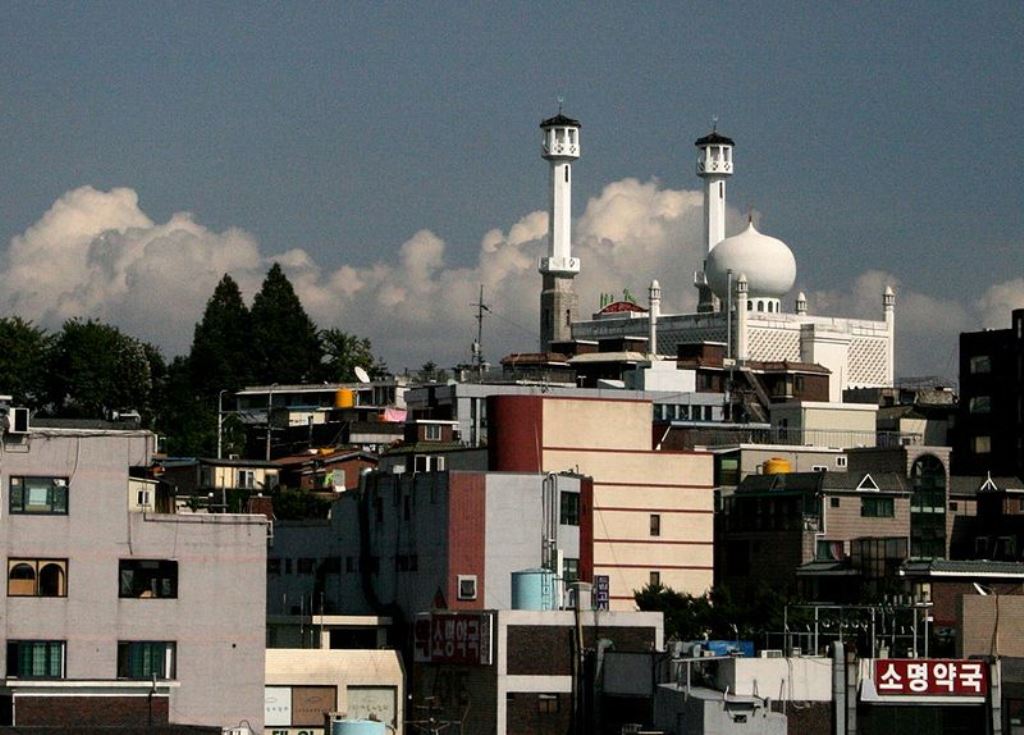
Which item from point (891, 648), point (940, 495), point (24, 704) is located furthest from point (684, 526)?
point (24, 704)

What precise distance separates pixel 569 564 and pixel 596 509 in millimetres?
14872

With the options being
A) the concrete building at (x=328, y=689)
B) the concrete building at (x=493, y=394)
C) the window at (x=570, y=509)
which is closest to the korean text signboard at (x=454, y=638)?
the concrete building at (x=328, y=689)

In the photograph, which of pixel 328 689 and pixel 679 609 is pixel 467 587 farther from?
pixel 679 609

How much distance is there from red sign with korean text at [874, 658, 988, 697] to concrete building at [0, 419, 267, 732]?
13230mm

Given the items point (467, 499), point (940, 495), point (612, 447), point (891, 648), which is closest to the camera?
point (891, 648)

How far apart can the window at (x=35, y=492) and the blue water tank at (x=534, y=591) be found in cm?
1168

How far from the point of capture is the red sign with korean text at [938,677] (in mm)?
52781

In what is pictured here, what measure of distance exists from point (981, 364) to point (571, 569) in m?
51.2

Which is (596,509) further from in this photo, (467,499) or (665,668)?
(665,668)

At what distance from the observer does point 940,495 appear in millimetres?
99000

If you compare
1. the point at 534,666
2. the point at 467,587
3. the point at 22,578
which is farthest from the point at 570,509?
the point at 22,578

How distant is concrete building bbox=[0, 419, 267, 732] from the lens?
183 ft

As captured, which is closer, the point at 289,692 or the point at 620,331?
the point at 289,692

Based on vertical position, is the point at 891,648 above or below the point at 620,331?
below
